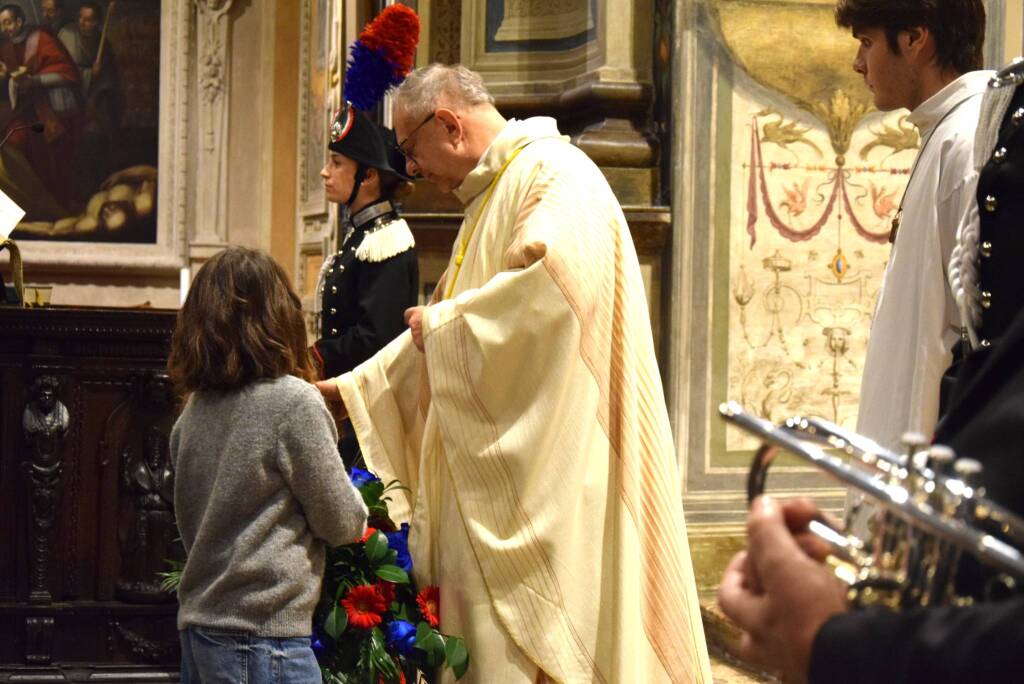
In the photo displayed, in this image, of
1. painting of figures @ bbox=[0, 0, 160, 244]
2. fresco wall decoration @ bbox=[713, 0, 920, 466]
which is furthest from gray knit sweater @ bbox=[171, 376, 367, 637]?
painting of figures @ bbox=[0, 0, 160, 244]

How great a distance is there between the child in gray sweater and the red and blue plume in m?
1.47

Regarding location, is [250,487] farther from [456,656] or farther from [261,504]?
[456,656]

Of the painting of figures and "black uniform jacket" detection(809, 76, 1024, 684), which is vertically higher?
the painting of figures

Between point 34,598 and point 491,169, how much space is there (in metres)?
2.24

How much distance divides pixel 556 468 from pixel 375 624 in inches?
19.7

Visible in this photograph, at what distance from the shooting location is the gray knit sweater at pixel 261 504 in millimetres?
2717

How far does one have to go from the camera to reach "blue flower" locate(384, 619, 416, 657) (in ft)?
9.77

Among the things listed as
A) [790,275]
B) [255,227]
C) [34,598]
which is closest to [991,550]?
[34,598]

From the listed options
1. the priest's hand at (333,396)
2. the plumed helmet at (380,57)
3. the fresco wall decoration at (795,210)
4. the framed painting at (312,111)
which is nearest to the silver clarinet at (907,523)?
the priest's hand at (333,396)

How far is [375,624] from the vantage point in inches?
117

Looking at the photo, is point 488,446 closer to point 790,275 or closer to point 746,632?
point 746,632

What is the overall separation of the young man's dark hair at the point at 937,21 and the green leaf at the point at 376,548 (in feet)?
4.60

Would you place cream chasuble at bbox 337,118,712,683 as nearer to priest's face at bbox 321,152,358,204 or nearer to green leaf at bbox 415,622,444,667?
green leaf at bbox 415,622,444,667

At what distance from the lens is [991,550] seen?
866 mm
